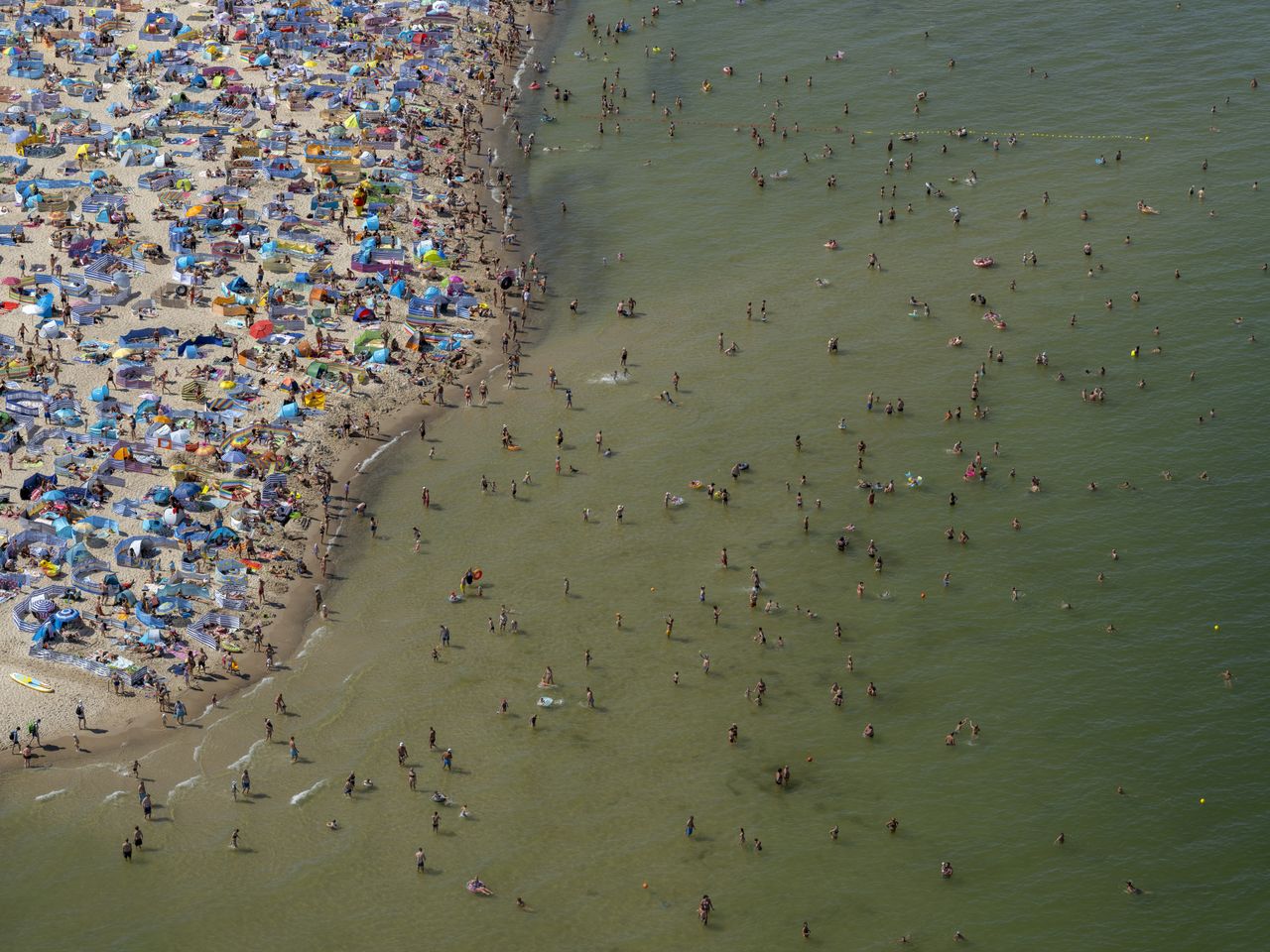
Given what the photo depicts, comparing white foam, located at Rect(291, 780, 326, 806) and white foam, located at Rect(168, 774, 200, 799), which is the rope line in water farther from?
white foam, located at Rect(168, 774, 200, 799)

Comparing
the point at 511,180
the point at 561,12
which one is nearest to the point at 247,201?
the point at 511,180

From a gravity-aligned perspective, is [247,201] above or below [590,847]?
above

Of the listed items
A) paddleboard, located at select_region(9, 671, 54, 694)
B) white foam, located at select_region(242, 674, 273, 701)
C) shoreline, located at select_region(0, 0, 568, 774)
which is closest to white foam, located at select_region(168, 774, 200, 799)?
shoreline, located at select_region(0, 0, 568, 774)

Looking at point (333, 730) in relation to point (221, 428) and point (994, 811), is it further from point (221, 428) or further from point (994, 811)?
point (994, 811)

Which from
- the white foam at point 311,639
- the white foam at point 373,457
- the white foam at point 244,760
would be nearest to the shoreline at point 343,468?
the white foam at point 373,457

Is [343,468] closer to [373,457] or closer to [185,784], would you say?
[373,457]

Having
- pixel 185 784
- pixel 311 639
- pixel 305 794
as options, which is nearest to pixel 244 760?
pixel 185 784
